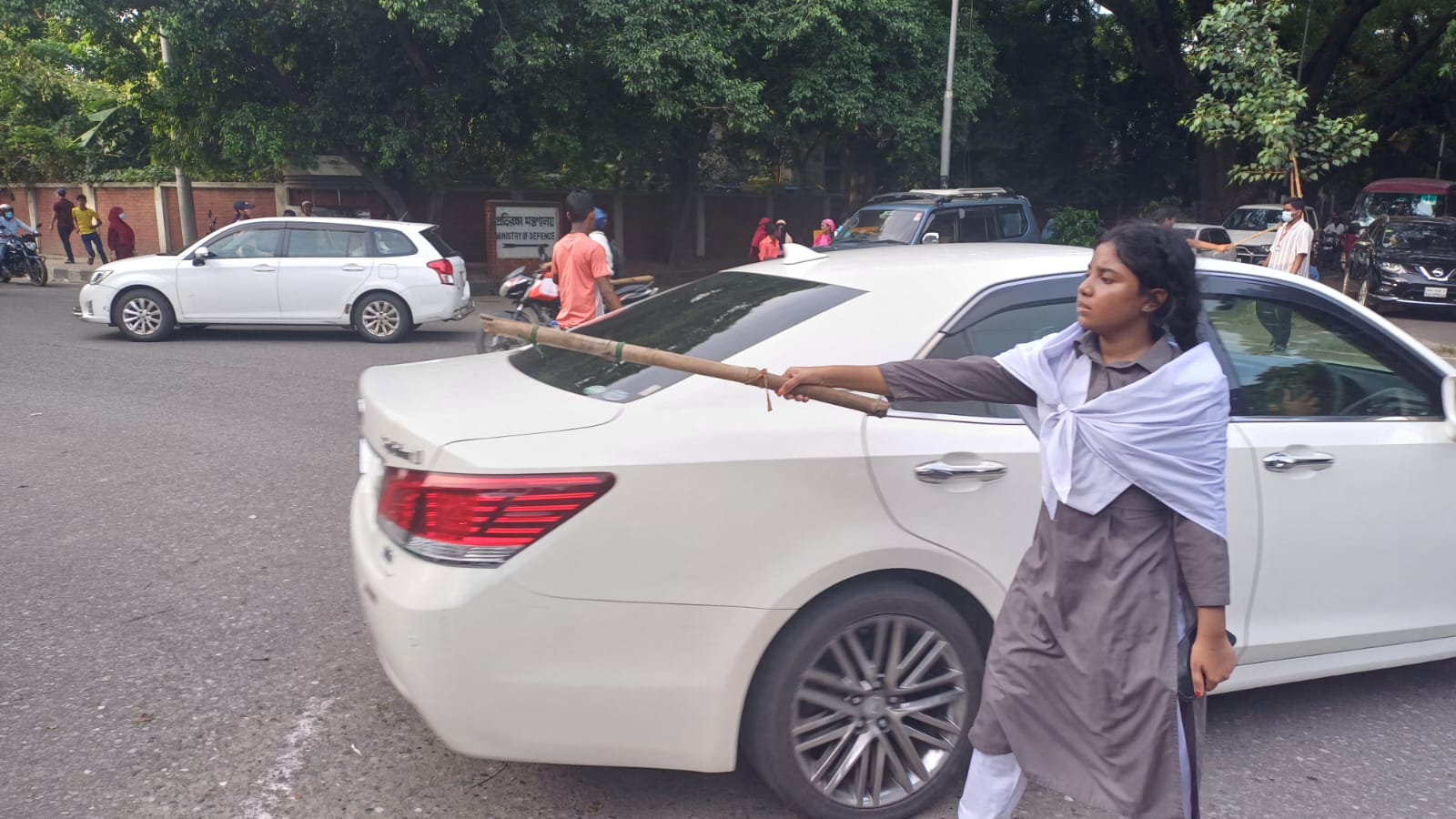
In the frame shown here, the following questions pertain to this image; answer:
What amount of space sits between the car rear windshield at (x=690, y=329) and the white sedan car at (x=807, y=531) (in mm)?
18

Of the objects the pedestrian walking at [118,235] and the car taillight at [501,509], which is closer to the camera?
the car taillight at [501,509]

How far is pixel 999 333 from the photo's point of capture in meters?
3.43

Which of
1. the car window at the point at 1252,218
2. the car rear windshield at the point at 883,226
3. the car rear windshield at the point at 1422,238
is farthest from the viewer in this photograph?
the car window at the point at 1252,218

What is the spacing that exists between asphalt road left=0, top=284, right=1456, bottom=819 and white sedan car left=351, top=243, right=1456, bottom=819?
33 centimetres

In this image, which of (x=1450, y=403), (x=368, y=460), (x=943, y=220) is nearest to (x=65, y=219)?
(x=943, y=220)

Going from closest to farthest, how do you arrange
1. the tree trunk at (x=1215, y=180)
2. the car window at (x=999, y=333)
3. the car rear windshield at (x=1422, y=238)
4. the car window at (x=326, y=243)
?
1. the car window at (x=999, y=333)
2. the car window at (x=326, y=243)
3. the car rear windshield at (x=1422, y=238)
4. the tree trunk at (x=1215, y=180)

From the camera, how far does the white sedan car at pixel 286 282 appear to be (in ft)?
41.6

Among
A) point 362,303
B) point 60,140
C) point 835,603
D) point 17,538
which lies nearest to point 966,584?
point 835,603

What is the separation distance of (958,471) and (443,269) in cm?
1096

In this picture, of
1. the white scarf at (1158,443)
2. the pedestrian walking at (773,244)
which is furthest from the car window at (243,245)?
the white scarf at (1158,443)

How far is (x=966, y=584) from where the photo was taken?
3139 mm

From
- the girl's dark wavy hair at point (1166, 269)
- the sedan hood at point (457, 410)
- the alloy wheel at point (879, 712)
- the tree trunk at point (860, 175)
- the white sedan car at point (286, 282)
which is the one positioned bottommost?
the alloy wheel at point (879, 712)

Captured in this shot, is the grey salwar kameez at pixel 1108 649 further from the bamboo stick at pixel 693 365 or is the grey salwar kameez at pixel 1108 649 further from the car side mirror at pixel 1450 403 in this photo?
the car side mirror at pixel 1450 403

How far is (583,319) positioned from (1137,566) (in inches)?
→ 227
